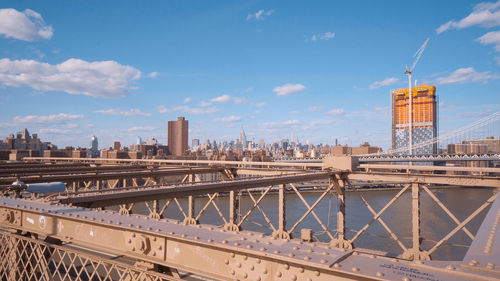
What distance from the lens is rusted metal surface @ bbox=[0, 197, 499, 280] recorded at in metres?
1.78

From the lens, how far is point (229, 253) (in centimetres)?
220

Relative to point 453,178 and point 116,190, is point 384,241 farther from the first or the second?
point 116,190

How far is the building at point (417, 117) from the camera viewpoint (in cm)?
16165

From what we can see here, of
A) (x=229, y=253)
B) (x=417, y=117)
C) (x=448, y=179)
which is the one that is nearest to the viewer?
(x=229, y=253)

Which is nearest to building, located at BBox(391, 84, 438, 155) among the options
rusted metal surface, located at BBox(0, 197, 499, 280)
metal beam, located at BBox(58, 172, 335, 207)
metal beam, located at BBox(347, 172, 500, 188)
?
metal beam, located at BBox(347, 172, 500, 188)

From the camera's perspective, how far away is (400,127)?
170m

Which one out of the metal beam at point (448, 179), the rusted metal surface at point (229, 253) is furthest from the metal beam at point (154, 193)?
the metal beam at point (448, 179)

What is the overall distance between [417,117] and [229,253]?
18407cm

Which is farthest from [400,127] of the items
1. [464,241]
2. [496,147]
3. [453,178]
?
[453,178]

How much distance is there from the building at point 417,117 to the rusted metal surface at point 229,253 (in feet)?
571

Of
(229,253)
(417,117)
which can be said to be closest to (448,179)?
(229,253)

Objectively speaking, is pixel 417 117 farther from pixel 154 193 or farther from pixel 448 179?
pixel 154 193

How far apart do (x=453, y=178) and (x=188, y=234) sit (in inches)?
362

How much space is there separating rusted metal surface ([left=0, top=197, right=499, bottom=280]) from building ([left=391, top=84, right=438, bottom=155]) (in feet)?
571
